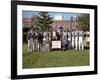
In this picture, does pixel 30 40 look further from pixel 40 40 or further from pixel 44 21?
pixel 44 21

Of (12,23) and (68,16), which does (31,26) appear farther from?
(68,16)

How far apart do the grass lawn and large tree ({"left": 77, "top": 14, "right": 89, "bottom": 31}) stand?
0.24 meters

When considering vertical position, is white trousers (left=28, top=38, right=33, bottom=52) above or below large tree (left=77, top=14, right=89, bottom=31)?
below

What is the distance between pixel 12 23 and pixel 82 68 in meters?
0.81

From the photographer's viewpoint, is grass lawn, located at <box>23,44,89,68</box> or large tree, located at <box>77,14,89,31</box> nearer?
grass lawn, located at <box>23,44,89,68</box>

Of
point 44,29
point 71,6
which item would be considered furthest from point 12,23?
point 71,6

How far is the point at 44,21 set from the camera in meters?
1.92

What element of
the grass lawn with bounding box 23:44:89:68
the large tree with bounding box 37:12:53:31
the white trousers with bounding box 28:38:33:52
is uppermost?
the large tree with bounding box 37:12:53:31

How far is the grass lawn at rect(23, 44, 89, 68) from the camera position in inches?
73.4

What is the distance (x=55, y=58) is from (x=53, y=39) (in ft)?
0.60

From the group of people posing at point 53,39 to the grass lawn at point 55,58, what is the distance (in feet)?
0.15

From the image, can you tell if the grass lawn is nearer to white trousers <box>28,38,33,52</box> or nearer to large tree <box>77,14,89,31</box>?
white trousers <box>28,38,33,52</box>

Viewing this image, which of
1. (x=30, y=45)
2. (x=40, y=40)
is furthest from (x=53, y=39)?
(x=30, y=45)

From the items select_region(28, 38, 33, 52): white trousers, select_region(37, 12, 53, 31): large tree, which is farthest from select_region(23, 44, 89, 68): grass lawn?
select_region(37, 12, 53, 31): large tree
